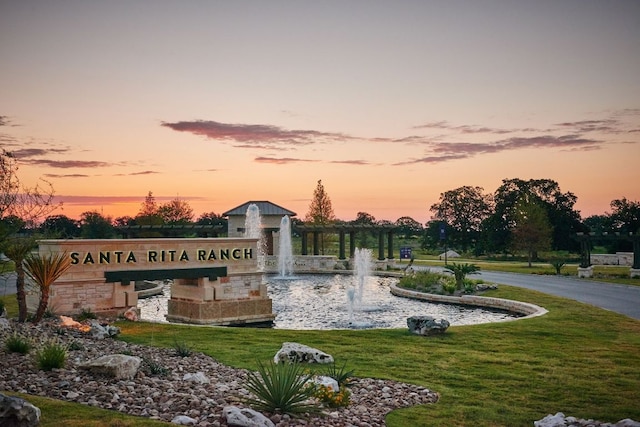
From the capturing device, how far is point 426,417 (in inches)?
444

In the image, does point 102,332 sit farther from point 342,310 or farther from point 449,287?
point 449,287

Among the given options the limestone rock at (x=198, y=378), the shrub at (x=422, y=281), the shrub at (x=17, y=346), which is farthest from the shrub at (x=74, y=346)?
the shrub at (x=422, y=281)

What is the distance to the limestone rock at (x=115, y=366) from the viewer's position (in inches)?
466

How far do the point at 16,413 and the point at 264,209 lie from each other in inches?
2094

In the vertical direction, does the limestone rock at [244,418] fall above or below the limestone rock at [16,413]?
below

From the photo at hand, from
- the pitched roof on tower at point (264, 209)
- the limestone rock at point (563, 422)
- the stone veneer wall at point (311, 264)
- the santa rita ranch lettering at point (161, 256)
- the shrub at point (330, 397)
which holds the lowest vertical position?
the limestone rock at point (563, 422)

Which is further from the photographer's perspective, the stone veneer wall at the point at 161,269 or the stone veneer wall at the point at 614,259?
the stone veneer wall at the point at 614,259

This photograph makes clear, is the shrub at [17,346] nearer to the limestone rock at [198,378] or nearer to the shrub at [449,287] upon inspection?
the limestone rock at [198,378]

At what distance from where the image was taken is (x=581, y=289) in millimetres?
35250

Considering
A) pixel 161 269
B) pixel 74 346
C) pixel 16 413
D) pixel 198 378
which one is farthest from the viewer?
pixel 161 269

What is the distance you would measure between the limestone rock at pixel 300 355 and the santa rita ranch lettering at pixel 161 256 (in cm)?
1213

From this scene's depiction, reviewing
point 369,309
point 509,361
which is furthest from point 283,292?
point 509,361

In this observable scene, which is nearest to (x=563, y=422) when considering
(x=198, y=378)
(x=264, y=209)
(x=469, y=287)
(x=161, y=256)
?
(x=198, y=378)

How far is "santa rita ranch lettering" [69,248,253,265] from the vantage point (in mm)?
24406
